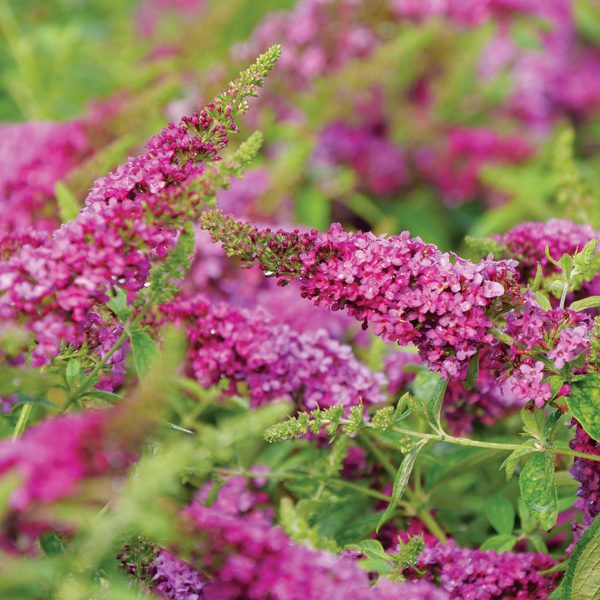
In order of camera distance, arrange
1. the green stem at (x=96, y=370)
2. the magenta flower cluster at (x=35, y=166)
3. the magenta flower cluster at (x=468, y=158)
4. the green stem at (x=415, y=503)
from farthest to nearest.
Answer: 1. the magenta flower cluster at (x=468, y=158)
2. the magenta flower cluster at (x=35, y=166)
3. the green stem at (x=415, y=503)
4. the green stem at (x=96, y=370)

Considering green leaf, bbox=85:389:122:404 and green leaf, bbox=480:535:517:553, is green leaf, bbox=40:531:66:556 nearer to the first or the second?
green leaf, bbox=85:389:122:404

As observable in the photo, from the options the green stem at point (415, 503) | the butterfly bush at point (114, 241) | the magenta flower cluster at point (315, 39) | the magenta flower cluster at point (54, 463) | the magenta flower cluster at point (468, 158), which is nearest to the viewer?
the magenta flower cluster at point (54, 463)

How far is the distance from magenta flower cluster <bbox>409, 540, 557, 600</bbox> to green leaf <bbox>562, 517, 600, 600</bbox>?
66 mm

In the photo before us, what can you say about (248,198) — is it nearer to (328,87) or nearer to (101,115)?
(101,115)

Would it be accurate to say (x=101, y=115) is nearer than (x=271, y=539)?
No

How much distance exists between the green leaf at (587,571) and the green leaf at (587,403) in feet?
0.40

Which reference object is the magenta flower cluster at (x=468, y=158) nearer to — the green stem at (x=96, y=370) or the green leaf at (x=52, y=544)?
the green stem at (x=96, y=370)

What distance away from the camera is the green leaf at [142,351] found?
1136mm

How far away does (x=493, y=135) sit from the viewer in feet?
9.97

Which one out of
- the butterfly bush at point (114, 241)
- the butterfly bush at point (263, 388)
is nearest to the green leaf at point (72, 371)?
the butterfly bush at point (263, 388)

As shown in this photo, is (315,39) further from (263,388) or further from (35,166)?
(263,388)

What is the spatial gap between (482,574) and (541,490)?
5.7 inches

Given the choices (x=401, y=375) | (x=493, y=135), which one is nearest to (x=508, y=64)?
(x=493, y=135)

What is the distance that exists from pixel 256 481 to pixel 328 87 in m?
1.56
